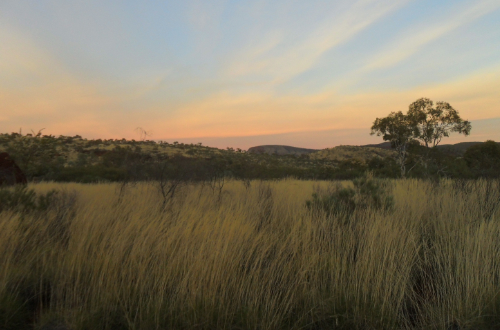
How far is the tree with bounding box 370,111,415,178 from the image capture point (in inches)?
626

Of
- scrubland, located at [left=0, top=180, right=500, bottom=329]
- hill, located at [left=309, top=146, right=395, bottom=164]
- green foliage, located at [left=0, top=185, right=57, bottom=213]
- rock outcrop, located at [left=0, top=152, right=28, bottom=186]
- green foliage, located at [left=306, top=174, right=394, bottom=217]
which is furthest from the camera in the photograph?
hill, located at [left=309, top=146, right=395, bottom=164]

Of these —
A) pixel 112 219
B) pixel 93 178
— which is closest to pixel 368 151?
pixel 93 178

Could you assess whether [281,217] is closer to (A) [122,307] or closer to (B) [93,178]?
(A) [122,307]

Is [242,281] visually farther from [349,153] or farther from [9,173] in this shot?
[349,153]

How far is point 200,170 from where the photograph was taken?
10.3m

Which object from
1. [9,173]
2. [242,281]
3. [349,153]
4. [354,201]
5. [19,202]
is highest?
[349,153]

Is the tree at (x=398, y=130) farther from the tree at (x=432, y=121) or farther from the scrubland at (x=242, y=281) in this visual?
the scrubland at (x=242, y=281)

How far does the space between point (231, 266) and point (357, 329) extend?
4.40 ft

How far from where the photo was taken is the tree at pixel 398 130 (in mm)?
15898

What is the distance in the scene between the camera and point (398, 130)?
1630cm

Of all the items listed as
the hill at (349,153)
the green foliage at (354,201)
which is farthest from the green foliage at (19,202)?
the hill at (349,153)

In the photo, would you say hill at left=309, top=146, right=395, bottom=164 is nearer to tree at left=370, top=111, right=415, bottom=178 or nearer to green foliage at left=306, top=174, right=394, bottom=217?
tree at left=370, top=111, right=415, bottom=178

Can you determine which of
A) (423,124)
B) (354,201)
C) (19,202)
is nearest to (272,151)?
(423,124)

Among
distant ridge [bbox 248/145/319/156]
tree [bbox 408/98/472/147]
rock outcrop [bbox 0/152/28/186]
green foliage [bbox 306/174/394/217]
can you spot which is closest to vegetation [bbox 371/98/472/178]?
tree [bbox 408/98/472/147]
